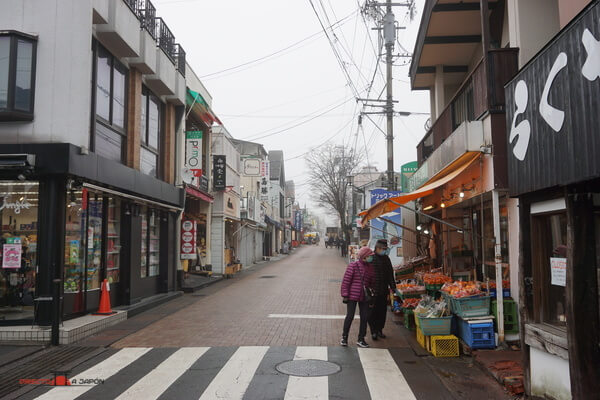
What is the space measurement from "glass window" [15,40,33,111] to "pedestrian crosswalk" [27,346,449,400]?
5.13 m

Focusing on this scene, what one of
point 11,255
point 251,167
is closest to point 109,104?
point 11,255

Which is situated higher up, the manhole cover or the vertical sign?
the vertical sign

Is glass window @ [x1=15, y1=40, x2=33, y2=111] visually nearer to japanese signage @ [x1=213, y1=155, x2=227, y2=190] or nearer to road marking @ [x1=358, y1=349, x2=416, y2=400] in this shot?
road marking @ [x1=358, y1=349, x2=416, y2=400]

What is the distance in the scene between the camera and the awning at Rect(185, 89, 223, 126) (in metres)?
17.5

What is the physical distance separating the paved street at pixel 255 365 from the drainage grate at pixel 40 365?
0.35 metres

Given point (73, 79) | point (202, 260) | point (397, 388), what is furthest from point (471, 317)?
point (202, 260)

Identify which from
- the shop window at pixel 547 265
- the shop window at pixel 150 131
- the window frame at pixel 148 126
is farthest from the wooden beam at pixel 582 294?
the window frame at pixel 148 126

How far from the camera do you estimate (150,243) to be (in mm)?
14352

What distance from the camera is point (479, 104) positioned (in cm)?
866

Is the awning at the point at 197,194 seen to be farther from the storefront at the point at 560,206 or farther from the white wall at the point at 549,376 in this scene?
the white wall at the point at 549,376

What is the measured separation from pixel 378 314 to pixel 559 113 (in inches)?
218

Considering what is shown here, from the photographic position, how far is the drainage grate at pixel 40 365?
6.33 m

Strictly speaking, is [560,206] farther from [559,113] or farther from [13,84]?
[13,84]

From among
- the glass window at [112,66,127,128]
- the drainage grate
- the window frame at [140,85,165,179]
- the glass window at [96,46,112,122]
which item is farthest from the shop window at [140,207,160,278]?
the drainage grate
